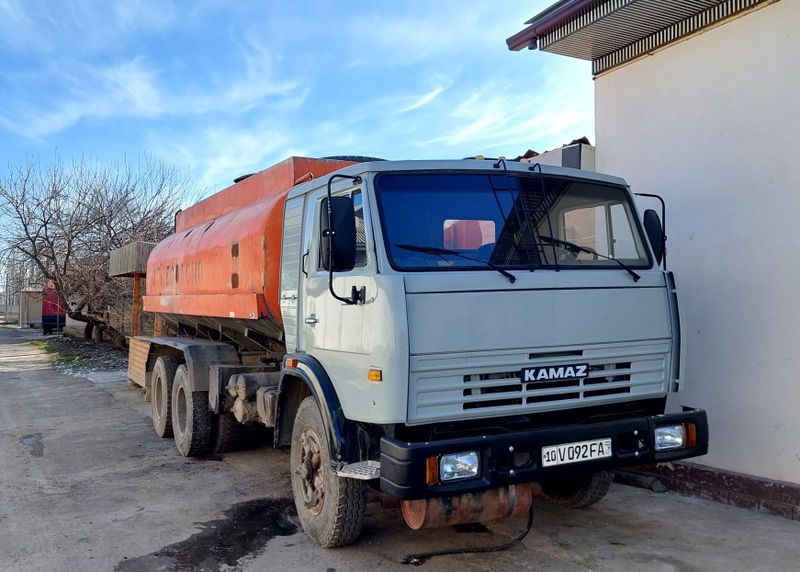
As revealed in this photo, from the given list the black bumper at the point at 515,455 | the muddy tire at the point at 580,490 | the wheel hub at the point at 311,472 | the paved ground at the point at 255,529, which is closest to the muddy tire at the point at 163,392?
the paved ground at the point at 255,529

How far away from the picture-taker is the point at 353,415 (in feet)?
12.8

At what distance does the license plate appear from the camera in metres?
3.78

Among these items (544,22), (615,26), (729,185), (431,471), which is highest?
(544,22)

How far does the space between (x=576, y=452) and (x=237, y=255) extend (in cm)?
361

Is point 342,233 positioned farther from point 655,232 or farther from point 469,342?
point 655,232

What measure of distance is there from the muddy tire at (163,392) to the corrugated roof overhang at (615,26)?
5.56 meters

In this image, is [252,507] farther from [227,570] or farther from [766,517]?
[766,517]

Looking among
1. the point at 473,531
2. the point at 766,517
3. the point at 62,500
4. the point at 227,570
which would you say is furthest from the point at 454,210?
the point at 62,500

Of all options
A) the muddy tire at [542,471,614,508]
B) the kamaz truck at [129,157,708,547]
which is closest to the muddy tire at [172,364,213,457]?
the kamaz truck at [129,157,708,547]

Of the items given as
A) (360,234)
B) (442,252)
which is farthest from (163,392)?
(442,252)

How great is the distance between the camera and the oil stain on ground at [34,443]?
24.7 ft

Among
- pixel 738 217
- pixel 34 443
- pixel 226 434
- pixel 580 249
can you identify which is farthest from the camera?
pixel 34 443

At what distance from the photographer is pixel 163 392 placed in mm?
8250

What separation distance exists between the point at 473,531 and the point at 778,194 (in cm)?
351
